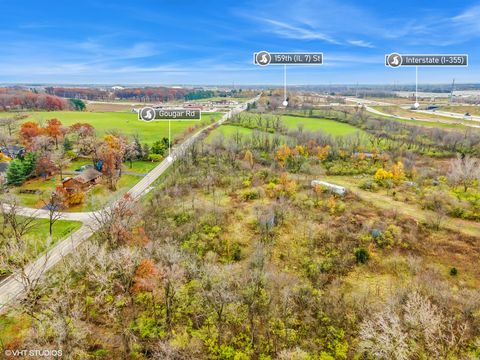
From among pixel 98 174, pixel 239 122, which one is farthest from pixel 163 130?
pixel 98 174

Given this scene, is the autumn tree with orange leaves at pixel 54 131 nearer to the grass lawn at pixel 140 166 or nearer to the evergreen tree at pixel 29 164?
the evergreen tree at pixel 29 164

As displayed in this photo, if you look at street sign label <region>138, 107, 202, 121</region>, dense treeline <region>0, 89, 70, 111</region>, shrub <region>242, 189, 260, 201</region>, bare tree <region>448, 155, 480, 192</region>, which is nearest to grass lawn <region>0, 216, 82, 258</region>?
Answer: street sign label <region>138, 107, 202, 121</region>

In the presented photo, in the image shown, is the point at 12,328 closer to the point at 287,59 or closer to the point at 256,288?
the point at 256,288

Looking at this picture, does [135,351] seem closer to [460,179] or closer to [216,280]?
[216,280]

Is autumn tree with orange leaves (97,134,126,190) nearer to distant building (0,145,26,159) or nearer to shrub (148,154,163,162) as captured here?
shrub (148,154,163,162)

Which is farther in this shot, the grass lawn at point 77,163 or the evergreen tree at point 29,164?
the grass lawn at point 77,163

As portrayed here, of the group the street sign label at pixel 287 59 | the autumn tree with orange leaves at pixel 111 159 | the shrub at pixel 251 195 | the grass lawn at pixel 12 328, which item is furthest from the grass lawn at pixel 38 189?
the street sign label at pixel 287 59
